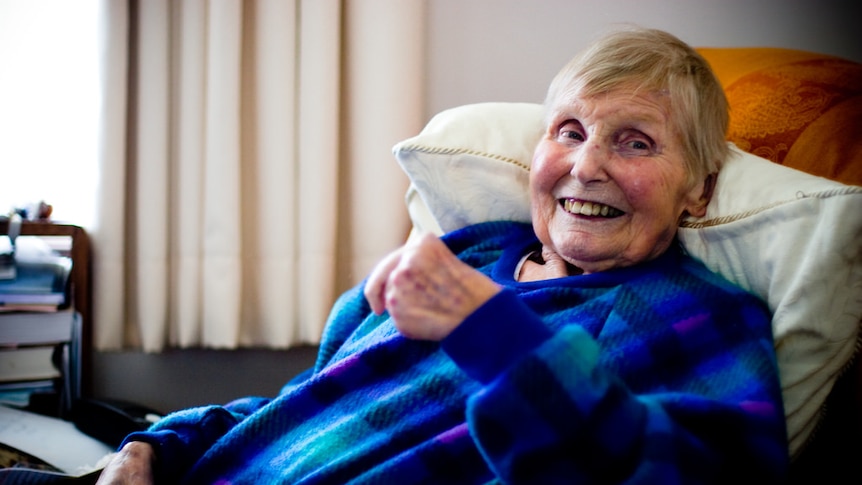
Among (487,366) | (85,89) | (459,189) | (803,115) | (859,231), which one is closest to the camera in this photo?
(487,366)

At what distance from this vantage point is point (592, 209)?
88 centimetres

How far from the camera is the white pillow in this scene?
2.33ft

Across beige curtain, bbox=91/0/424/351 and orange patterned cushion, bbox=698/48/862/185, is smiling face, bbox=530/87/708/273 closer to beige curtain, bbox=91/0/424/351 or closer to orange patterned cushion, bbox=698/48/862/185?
orange patterned cushion, bbox=698/48/862/185

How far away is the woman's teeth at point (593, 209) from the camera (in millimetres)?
872

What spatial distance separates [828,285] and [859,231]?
0.07m

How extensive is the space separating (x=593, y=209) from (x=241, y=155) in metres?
0.96

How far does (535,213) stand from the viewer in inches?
37.1

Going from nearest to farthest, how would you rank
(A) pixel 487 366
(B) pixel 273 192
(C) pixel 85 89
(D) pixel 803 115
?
(A) pixel 487 366 → (D) pixel 803 115 → (B) pixel 273 192 → (C) pixel 85 89

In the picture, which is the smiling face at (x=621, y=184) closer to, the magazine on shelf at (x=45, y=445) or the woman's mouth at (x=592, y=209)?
the woman's mouth at (x=592, y=209)

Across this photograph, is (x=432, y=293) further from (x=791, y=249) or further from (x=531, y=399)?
(x=791, y=249)

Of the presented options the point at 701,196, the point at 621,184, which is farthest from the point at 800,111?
the point at 621,184

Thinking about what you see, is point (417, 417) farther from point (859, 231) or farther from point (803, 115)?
point (803, 115)

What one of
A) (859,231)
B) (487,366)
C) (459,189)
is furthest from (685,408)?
(459,189)

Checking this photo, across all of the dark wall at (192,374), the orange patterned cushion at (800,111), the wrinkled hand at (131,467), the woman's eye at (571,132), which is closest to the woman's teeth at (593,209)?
the woman's eye at (571,132)
